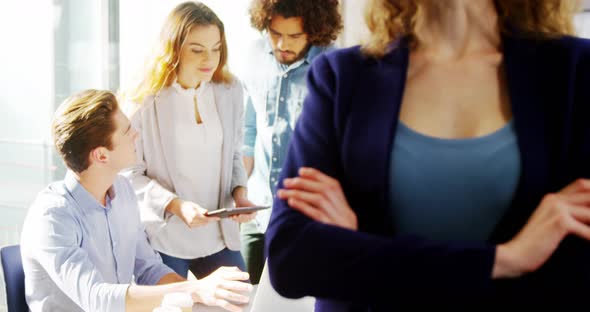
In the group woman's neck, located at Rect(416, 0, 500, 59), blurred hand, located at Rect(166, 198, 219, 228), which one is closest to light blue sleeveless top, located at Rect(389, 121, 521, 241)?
woman's neck, located at Rect(416, 0, 500, 59)

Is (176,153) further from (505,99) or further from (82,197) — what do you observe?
(505,99)

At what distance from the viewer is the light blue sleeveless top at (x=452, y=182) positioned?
3.00 feet

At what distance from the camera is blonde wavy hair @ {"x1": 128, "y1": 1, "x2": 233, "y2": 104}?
8.23ft

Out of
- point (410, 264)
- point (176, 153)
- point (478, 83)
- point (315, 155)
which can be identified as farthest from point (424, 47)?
point (176, 153)

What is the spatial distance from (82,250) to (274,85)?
3.45ft

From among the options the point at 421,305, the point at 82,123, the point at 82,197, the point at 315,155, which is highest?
the point at 315,155

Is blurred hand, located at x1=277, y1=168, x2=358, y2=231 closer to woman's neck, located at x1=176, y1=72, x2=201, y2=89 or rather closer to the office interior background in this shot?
woman's neck, located at x1=176, y1=72, x2=201, y2=89

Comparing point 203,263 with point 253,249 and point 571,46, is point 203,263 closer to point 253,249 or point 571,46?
point 253,249

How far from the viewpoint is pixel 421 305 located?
3.00 feet

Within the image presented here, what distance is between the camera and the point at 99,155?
7.43ft

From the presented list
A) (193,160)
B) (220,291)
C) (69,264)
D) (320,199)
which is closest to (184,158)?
(193,160)

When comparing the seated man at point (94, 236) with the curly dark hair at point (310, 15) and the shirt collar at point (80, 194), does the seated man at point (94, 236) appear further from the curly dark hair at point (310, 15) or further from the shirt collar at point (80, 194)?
the curly dark hair at point (310, 15)

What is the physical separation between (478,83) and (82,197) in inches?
60.4

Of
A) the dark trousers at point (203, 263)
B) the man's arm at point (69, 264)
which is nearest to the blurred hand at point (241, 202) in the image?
the dark trousers at point (203, 263)
